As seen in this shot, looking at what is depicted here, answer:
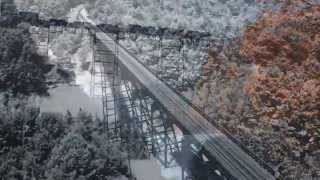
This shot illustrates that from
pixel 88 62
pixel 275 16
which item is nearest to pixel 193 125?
pixel 275 16

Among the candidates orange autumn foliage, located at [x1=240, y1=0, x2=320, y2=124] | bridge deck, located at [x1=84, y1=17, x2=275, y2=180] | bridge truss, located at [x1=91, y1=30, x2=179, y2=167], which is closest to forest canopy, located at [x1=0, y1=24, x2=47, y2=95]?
bridge truss, located at [x1=91, y1=30, x2=179, y2=167]

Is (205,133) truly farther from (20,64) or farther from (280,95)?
(20,64)

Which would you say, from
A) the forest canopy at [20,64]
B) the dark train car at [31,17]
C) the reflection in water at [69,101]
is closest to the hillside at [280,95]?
the reflection in water at [69,101]

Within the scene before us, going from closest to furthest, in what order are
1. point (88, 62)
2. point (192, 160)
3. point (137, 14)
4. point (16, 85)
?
point (192, 160), point (16, 85), point (88, 62), point (137, 14)

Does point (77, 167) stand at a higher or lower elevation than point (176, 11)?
lower

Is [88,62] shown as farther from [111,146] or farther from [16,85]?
[111,146]

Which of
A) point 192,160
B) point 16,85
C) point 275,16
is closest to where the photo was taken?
point 192,160

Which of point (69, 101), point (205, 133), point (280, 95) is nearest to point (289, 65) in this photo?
point (280, 95)
